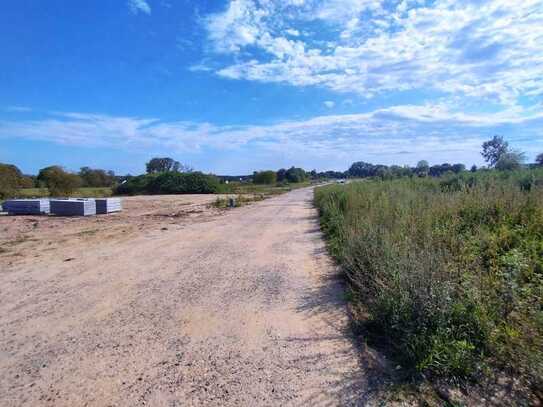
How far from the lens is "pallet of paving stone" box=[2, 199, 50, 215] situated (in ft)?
65.4

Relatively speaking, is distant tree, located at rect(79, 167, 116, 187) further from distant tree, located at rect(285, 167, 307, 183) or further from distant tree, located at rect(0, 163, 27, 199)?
distant tree, located at rect(285, 167, 307, 183)

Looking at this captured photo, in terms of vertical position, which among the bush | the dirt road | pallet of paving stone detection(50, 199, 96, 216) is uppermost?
the bush

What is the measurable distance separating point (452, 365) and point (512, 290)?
1.00 metres

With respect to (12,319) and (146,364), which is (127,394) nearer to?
(146,364)

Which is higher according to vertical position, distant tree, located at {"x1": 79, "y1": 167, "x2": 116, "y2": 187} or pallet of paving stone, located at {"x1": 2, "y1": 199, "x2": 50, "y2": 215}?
distant tree, located at {"x1": 79, "y1": 167, "x2": 116, "y2": 187}

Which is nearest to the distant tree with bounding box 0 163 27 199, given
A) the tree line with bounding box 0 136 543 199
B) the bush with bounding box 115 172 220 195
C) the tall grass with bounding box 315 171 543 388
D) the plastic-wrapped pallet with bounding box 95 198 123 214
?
the tree line with bounding box 0 136 543 199

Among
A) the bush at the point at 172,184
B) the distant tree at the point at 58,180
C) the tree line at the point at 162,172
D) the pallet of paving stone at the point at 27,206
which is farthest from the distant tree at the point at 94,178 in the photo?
the pallet of paving stone at the point at 27,206

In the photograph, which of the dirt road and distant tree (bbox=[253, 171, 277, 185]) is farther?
distant tree (bbox=[253, 171, 277, 185])

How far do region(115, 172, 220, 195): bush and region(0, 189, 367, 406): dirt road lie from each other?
49.1m

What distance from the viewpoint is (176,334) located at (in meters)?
4.07

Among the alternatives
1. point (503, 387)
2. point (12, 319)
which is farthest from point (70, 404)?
point (503, 387)

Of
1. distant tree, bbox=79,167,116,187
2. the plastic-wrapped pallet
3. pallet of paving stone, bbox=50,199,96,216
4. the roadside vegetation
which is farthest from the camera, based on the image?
distant tree, bbox=79,167,116,187

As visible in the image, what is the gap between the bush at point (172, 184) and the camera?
184ft

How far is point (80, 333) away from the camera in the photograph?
13.6 feet
